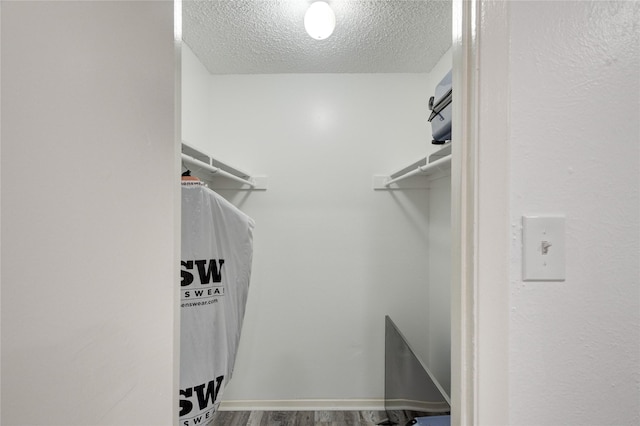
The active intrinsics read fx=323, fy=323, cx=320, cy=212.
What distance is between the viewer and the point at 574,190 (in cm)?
A: 57

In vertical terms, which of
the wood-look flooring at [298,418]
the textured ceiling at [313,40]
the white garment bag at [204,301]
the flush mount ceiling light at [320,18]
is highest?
the textured ceiling at [313,40]

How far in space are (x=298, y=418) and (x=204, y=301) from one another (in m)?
1.52

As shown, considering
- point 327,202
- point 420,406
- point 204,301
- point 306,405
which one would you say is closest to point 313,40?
point 327,202

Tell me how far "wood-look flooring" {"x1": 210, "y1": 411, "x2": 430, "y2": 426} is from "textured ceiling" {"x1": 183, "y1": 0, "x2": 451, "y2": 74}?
2.32 meters

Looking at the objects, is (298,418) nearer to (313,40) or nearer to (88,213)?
(88,213)

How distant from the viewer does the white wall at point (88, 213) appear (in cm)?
34

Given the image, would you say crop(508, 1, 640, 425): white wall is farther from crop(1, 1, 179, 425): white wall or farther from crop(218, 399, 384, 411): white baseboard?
crop(218, 399, 384, 411): white baseboard

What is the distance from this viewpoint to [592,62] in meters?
0.57

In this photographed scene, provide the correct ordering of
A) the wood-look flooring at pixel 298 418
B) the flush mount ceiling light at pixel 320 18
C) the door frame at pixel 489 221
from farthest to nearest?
the wood-look flooring at pixel 298 418
the flush mount ceiling light at pixel 320 18
the door frame at pixel 489 221

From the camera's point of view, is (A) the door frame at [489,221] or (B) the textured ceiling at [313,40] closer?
(A) the door frame at [489,221]

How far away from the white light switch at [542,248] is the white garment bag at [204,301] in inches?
35.7

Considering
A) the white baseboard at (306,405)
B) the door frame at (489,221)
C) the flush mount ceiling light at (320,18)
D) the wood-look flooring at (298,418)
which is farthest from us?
the white baseboard at (306,405)

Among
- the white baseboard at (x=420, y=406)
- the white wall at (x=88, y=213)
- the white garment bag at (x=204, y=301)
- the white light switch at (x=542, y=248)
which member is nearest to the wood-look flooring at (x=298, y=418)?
the white baseboard at (x=420, y=406)

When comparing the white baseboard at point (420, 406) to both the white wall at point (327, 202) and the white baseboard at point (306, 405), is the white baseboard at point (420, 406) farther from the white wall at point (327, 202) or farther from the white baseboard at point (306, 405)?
the white wall at point (327, 202)
